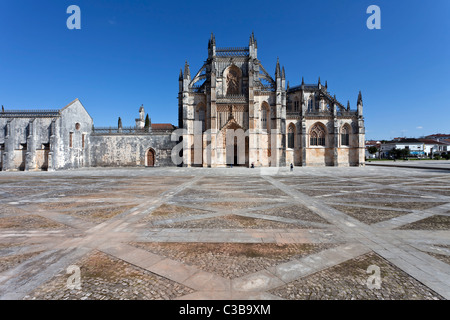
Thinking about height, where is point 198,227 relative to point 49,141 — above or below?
below

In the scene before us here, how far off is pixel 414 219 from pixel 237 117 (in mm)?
28429

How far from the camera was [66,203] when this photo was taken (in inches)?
328

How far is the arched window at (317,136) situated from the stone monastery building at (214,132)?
0.55ft

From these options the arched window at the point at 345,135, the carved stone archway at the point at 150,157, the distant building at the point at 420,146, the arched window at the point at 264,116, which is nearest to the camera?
the arched window at the point at 264,116

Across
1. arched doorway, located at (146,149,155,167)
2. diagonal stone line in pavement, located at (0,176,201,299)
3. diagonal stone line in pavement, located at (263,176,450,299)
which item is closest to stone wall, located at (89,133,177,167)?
arched doorway, located at (146,149,155,167)

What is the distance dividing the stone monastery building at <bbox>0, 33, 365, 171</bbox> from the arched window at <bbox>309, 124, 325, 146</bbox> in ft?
0.55

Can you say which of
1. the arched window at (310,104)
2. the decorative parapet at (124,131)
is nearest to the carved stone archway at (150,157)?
the decorative parapet at (124,131)

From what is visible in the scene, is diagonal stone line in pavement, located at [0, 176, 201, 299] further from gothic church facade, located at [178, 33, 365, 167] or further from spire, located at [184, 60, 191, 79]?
spire, located at [184, 60, 191, 79]

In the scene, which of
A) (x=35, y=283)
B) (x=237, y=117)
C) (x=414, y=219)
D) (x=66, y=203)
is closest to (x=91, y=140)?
(x=237, y=117)

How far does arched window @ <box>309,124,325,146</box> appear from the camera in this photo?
36.9 meters

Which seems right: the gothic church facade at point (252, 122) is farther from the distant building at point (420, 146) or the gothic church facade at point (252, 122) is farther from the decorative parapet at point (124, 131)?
the distant building at point (420, 146)

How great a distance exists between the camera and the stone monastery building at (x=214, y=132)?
29.7 meters

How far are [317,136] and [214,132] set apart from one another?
61.7 feet
